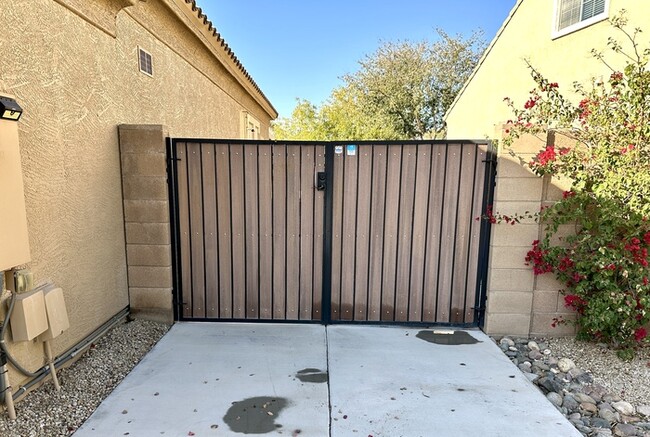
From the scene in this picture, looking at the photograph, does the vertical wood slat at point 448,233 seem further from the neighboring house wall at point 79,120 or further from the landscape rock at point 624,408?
the neighboring house wall at point 79,120

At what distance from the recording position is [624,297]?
120 inches

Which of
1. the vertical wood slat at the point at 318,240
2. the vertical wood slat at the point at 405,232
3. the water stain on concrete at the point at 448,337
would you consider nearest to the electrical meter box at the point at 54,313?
the vertical wood slat at the point at 318,240

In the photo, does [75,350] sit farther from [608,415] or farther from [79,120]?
[608,415]

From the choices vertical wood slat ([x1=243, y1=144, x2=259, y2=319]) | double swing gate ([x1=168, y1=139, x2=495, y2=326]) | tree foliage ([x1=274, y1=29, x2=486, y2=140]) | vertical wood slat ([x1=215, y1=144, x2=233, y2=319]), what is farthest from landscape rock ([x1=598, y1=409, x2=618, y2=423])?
tree foliage ([x1=274, y1=29, x2=486, y2=140])

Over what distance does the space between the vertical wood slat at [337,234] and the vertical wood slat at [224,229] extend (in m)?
1.05

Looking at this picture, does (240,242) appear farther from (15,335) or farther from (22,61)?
(22,61)

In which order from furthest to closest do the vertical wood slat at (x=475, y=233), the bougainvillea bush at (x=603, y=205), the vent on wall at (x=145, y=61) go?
the vent on wall at (x=145, y=61) < the vertical wood slat at (x=475, y=233) < the bougainvillea bush at (x=603, y=205)

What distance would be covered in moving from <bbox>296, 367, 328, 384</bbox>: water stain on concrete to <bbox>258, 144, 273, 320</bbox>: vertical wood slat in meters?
1.04

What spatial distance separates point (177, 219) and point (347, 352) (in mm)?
2109

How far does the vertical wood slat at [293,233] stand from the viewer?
359 cm

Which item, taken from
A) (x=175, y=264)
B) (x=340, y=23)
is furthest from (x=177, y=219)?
(x=340, y=23)

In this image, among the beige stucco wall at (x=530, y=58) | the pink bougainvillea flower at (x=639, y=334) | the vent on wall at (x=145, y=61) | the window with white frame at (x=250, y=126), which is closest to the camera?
the pink bougainvillea flower at (x=639, y=334)

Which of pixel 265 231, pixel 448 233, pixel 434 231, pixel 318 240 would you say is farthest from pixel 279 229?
pixel 448 233

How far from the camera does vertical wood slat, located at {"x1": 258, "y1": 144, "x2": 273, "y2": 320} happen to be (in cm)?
360
